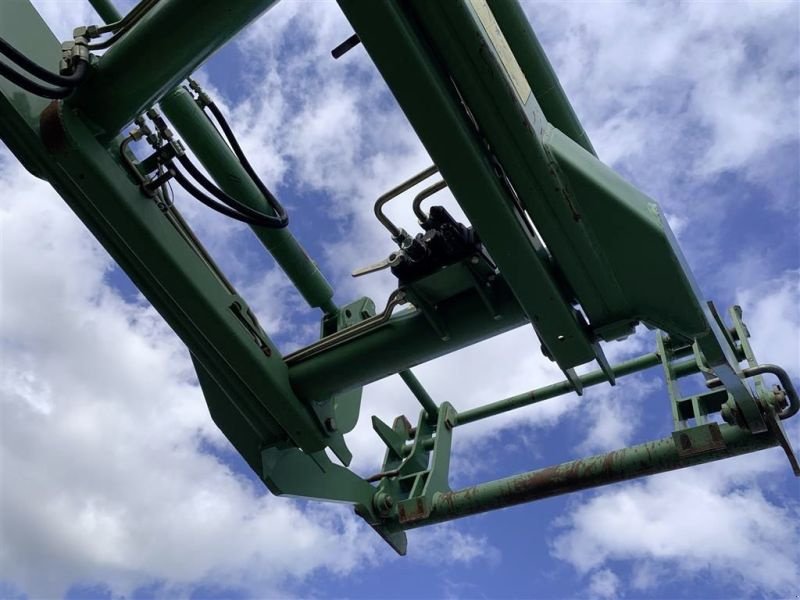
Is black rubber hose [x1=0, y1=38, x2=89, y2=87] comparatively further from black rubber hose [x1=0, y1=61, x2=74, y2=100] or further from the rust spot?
the rust spot

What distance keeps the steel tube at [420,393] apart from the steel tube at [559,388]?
0.15 meters

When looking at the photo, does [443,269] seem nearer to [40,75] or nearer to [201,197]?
[201,197]

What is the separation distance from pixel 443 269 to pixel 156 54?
3.85 feet

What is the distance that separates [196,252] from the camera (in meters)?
2.76

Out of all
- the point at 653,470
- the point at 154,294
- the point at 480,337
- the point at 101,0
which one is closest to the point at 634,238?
the point at 480,337

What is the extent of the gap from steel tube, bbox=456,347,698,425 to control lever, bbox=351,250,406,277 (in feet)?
3.85

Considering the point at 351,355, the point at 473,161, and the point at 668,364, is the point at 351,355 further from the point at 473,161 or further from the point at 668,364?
the point at 668,364

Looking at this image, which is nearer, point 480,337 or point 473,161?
point 473,161

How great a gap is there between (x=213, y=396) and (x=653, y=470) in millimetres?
1880

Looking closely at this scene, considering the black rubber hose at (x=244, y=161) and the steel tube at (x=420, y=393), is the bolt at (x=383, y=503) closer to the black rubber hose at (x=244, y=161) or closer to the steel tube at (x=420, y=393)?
the steel tube at (x=420, y=393)

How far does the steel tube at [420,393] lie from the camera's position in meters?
3.98

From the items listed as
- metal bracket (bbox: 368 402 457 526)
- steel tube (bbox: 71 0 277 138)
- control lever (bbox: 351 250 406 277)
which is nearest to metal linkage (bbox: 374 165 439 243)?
control lever (bbox: 351 250 406 277)

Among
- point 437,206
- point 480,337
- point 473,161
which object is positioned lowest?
point 480,337

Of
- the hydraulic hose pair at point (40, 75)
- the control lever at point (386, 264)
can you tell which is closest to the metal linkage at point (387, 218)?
the control lever at point (386, 264)
